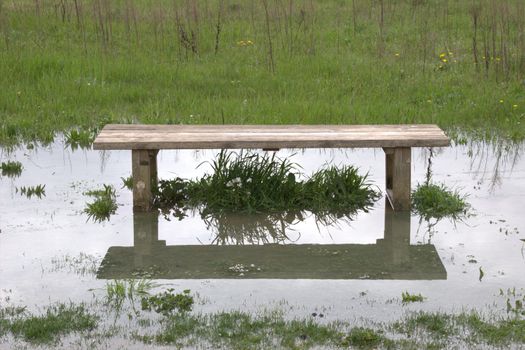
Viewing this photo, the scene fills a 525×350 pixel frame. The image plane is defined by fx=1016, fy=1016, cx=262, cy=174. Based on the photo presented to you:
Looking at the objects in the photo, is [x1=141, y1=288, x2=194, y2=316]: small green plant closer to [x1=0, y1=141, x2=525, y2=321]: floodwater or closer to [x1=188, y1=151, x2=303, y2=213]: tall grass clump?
[x1=0, y1=141, x2=525, y2=321]: floodwater

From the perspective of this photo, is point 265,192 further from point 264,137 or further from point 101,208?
point 101,208

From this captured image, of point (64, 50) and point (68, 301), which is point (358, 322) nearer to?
point (68, 301)

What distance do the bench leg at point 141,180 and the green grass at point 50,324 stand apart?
226 cm

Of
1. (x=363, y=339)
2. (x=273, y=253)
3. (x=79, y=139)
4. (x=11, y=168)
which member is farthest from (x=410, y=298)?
(x=79, y=139)

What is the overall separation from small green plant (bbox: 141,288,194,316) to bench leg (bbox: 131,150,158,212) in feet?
6.88

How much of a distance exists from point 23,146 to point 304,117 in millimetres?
3017

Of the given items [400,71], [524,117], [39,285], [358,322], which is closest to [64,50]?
[400,71]

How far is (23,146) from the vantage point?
10.4 metres

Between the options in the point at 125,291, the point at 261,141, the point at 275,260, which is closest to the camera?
the point at 125,291

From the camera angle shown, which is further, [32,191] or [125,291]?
[32,191]

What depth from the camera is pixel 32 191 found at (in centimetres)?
877

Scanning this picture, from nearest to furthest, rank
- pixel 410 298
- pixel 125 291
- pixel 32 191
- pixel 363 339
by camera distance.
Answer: pixel 363 339
pixel 410 298
pixel 125 291
pixel 32 191

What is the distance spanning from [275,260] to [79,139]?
13.5ft

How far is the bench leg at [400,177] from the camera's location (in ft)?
26.9
